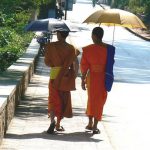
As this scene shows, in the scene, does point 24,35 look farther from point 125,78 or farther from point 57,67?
point 57,67

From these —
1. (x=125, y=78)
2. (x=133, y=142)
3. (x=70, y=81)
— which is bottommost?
(x=125, y=78)

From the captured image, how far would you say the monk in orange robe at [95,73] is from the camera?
416 inches

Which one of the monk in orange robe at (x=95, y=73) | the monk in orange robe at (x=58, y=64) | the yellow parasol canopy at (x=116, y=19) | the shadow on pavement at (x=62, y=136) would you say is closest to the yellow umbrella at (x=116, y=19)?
the yellow parasol canopy at (x=116, y=19)

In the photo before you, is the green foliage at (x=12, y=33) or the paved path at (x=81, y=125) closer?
the paved path at (x=81, y=125)

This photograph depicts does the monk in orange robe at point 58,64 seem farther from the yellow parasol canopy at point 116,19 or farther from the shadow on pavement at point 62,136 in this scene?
the yellow parasol canopy at point 116,19

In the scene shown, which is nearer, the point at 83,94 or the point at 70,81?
the point at 70,81

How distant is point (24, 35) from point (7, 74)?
48.4 feet

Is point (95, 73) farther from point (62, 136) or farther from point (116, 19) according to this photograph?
point (116, 19)

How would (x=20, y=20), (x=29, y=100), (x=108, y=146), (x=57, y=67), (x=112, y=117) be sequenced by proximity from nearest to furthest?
(x=108, y=146) → (x=57, y=67) → (x=112, y=117) → (x=29, y=100) → (x=20, y=20)

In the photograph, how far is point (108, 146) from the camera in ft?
31.4

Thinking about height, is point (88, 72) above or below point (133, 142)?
above

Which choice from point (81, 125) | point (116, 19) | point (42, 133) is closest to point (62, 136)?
point (42, 133)

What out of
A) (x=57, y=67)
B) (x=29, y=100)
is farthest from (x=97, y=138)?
(x=29, y=100)

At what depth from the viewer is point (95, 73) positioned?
10.6 m
